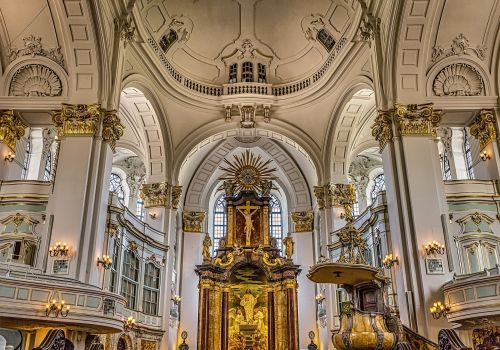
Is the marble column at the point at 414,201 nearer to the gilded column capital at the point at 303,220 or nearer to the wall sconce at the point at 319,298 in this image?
the wall sconce at the point at 319,298

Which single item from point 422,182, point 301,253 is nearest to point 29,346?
point 422,182

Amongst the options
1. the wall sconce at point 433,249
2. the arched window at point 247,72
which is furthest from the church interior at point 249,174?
the arched window at point 247,72

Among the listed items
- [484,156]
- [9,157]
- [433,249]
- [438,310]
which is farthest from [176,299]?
[484,156]

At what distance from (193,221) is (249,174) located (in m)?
4.55

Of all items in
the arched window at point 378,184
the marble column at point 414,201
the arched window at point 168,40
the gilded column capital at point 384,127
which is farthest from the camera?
the arched window at point 378,184

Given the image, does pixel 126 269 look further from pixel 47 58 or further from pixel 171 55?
pixel 171 55

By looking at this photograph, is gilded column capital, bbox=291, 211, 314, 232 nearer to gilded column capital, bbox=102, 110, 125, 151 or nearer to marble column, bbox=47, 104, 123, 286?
marble column, bbox=47, 104, 123, 286

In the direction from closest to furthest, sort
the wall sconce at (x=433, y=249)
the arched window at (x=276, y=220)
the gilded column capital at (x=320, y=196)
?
the wall sconce at (x=433, y=249)
the gilded column capital at (x=320, y=196)
the arched window at (x=276, y=220)

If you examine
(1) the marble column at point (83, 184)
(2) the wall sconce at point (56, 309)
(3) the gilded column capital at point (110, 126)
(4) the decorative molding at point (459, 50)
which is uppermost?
(4) the decorative molding at point (459, 50)

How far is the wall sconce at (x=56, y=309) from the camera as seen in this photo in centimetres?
1070

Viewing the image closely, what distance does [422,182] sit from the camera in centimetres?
1403

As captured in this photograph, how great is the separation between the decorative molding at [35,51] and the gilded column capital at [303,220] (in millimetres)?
14709

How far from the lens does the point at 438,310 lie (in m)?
12.1

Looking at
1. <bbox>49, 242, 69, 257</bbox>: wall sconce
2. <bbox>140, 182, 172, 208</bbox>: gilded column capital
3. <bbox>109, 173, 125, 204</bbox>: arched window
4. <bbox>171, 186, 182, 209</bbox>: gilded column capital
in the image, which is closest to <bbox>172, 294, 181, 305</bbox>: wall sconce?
<bbox>171, 186, 182, 209</bbox>: gilded column capital
